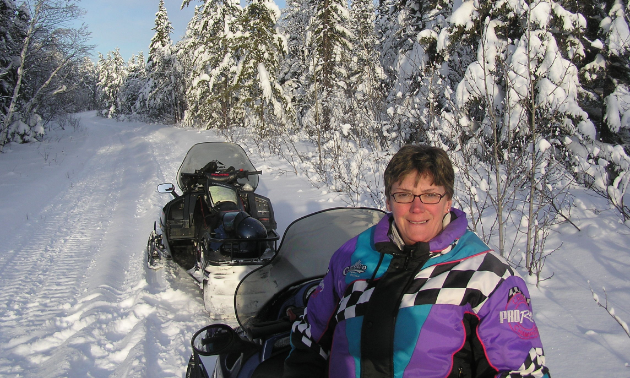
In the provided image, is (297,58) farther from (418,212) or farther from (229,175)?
(418,212)

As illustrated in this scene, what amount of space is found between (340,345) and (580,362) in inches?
71.9

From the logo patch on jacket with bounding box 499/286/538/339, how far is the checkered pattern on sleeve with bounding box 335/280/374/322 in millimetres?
511

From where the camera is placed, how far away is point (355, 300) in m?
1.67

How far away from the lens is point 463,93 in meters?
6.62

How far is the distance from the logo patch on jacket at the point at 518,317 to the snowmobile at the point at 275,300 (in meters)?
1.04

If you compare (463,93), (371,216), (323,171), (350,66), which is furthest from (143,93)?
(371,216)

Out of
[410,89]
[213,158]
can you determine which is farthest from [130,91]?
[213,158]

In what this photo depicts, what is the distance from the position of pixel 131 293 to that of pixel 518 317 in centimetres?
380

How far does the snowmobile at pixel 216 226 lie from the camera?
3.28 m

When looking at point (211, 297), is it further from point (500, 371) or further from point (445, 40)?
point (445, 40)

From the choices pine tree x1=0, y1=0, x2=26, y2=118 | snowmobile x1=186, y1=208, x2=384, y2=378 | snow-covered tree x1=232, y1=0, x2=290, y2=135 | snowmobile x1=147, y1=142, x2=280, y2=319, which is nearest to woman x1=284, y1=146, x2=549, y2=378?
snowmobile x1=186, y1=208, x2=384, y2=378

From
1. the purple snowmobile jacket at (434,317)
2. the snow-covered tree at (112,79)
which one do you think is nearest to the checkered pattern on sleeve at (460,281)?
the purple snowmobile jacket at (434,317)

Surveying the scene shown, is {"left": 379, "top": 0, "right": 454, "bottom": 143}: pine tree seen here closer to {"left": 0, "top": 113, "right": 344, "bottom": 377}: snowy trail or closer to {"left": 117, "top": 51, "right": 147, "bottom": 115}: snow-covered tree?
{"left": 0, "top": 113, "right": 344, "bottom": 377}: snowy trail

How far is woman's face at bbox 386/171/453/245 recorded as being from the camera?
1681 mm
